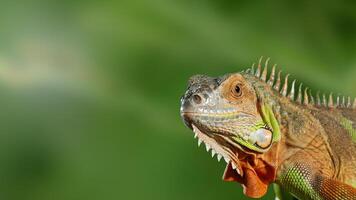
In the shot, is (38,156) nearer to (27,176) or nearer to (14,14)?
(27,176)

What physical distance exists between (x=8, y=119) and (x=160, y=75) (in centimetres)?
112

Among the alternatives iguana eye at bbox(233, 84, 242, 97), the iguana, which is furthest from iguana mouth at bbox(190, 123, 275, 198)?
iguana eye at bbox(233, 84, 242, 97)

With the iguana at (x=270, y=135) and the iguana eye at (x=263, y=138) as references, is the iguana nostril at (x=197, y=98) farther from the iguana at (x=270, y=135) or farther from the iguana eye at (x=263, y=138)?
the iguana eye at (x=263, y=138)

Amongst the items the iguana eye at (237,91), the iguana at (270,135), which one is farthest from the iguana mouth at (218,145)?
the iguana eye at (237,91)

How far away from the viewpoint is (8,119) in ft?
13.0

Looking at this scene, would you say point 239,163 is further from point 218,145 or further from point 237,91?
point 237,91

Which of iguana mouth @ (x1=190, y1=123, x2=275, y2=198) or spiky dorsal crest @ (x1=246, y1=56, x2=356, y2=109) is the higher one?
spiky dorsal crest @ (x1=246, y1=56, x2=356, y2=109)

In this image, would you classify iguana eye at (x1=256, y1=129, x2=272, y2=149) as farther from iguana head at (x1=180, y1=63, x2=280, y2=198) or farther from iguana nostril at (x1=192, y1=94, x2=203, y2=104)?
iguana nostril at (x1=192, y1=94, x2=203, y2=104)

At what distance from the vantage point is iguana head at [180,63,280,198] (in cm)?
172

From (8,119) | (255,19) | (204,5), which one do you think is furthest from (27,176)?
(255,19)

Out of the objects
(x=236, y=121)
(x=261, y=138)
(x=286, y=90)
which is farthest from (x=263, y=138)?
(x=286, y=90)

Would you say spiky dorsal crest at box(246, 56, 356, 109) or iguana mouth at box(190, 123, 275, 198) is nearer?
iguana mouth at box(190, 123, 275, 198)

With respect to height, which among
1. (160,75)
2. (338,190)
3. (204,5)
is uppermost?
(204,5)

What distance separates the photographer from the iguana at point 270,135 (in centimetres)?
174
